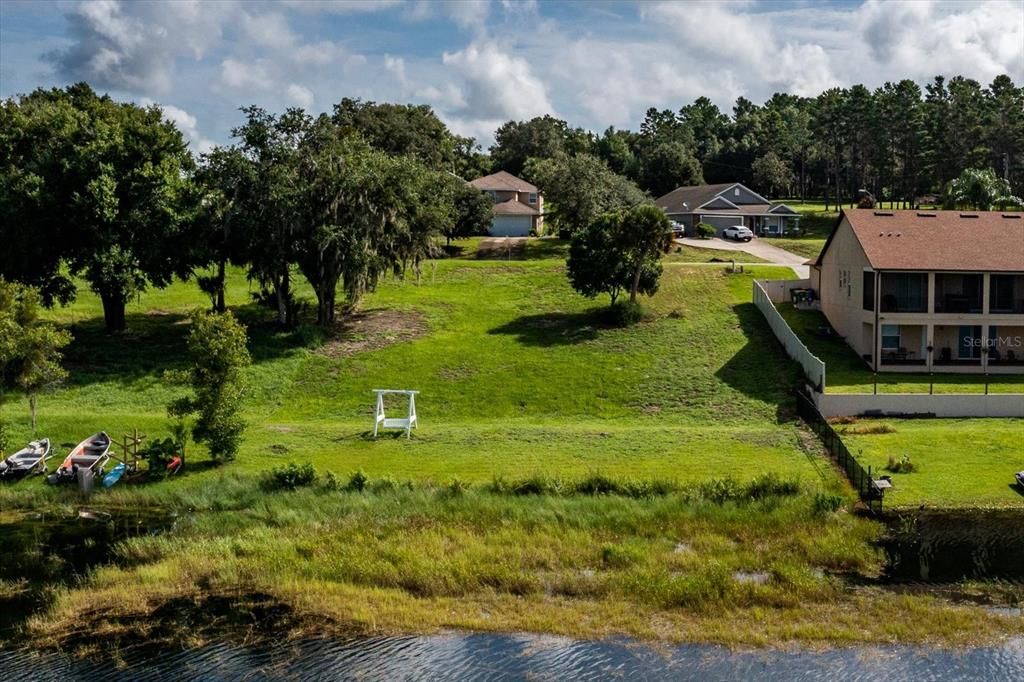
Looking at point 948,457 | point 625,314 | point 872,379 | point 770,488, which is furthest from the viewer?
point 625,314

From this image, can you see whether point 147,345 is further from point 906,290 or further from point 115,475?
point 906,290

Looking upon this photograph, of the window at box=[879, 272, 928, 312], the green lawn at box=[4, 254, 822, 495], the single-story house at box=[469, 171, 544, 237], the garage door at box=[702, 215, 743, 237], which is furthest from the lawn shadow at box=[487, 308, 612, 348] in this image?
the garage door at box=[702, 215, 743, 237]

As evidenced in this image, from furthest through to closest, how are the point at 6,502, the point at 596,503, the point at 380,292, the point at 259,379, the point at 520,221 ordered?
1. the point at 520,221
2. the point at 380,292
3. the point at 259,379
4. the point at 6,502
5. the point at 596,503

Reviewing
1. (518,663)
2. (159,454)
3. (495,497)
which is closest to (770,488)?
(495,497)

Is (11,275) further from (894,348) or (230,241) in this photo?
(894,348)

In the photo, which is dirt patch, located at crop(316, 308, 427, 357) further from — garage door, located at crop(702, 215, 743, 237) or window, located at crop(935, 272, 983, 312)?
garage door, located at crop(702, 215, 743, 237)

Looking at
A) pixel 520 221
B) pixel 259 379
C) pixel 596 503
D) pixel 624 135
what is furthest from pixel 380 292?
pixel 624 135
